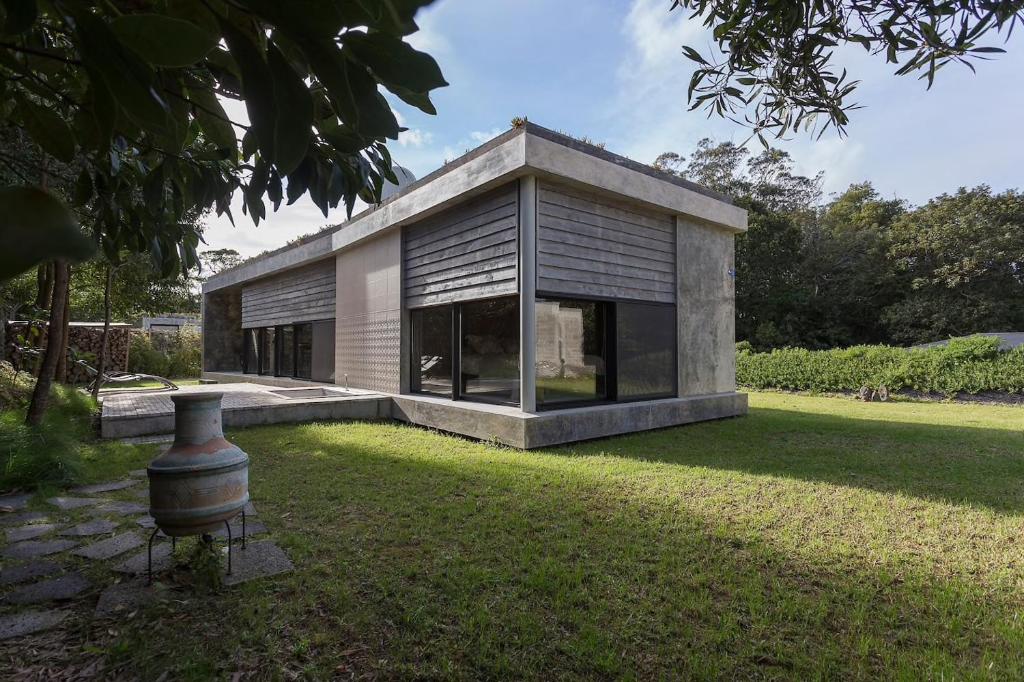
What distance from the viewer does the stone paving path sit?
2.47 meters

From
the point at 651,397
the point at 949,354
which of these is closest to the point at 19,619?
the point at 651,397

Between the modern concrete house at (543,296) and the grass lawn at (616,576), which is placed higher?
the modern concrete house at (543,296)

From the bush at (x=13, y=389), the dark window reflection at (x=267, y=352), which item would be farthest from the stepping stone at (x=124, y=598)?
the dark window reflection at (x=267, y=352)

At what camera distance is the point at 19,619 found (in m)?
2.38

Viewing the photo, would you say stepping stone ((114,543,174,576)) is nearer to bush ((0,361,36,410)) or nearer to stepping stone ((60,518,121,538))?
stepping stone ((60,518,121,538))

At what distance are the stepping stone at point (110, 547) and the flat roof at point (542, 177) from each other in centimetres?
438

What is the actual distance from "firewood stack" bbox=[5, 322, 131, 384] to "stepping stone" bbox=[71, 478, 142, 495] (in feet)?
30.8

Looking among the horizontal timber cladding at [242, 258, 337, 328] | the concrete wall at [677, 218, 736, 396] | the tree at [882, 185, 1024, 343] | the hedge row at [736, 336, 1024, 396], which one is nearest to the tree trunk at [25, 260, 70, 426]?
the horizontal timber cladding at [242, 258, 337, 328]

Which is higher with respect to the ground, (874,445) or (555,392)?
(555,392)

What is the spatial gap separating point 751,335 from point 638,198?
1924 cm

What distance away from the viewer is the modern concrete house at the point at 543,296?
600 centimetres

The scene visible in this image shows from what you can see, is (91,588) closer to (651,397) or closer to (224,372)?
(651,397)

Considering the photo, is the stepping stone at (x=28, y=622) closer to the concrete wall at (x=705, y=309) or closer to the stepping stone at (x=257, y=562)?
the stepping stone at (x=257, y=562)

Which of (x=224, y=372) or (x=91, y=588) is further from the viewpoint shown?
(x=224, y=372)
